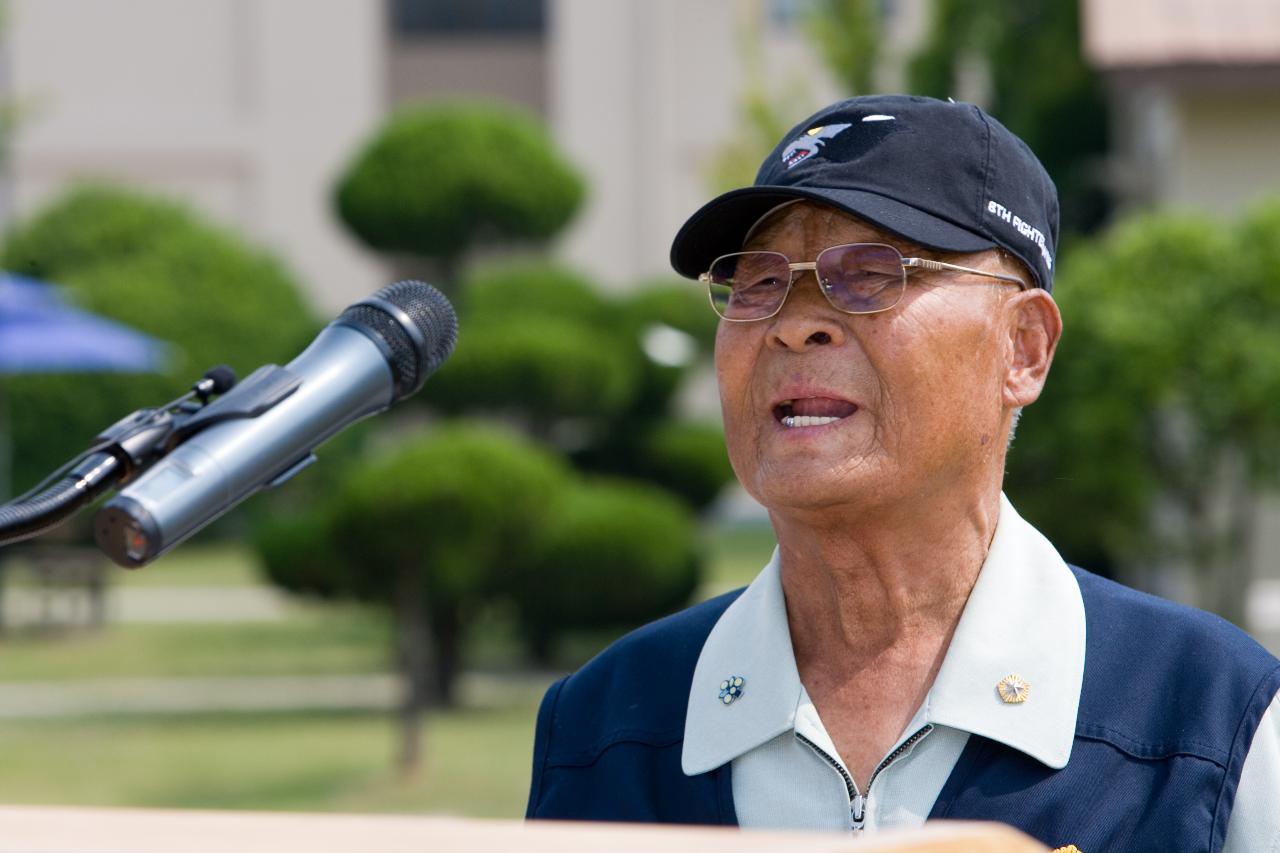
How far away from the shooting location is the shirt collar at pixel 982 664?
196 cm

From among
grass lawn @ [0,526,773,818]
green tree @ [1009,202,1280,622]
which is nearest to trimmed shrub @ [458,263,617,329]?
grass lawn @ [0,526,773,818]

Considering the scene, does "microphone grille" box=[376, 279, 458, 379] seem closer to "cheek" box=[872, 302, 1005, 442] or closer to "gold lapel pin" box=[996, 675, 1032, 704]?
"cheek" box=[872, 302, 1005, 442]

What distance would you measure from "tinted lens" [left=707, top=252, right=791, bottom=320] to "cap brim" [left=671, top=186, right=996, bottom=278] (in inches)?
1.2

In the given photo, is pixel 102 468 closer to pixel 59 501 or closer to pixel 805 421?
pixel 59 501

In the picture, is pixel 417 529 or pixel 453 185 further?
pixel 453 185

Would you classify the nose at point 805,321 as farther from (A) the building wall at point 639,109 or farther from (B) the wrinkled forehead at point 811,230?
(A) the building wall at point 639,109

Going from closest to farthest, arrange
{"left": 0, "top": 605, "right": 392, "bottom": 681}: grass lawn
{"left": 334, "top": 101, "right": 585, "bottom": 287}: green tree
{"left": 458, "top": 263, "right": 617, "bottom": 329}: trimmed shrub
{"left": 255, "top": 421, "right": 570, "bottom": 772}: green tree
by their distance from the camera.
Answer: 1. {"left": 255, "top": 421, "right": 570, "bottom": 772}: green tree
2. {"left": 0, "top": 605, "right": 392, "bottom": 681}: grass lawn
3. {"left": 458, "top": 263, "right": 617, "bottom": 329}: trimmed shrub
4. {"left": 334, "top": 101, "right": 585, "bottom": 287}: green tree

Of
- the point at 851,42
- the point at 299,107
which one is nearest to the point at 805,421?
the point at 851,42

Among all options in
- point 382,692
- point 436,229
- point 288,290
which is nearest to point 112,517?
point 382,692

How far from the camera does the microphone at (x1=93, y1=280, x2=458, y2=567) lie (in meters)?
1.66

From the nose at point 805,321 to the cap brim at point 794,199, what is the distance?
95mm

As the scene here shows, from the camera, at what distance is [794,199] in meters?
2.05

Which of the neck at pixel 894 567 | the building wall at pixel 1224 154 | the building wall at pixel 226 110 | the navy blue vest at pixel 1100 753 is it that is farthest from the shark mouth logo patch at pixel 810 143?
the building wall at pixel 226 110

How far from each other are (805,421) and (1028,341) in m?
0.28
